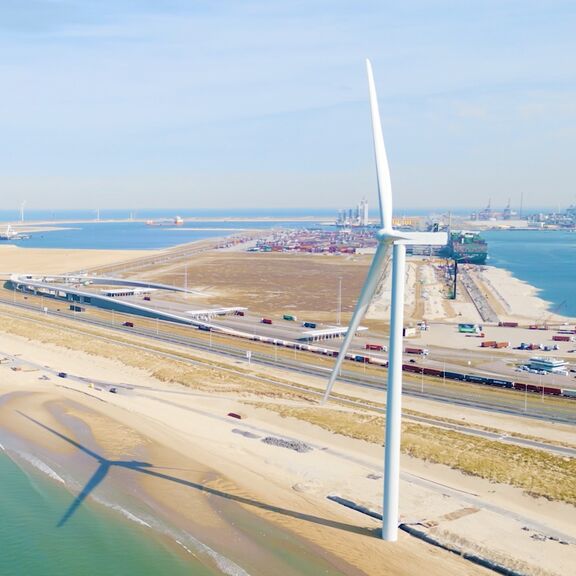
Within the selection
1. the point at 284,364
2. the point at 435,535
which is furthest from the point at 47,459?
the point at 284,364

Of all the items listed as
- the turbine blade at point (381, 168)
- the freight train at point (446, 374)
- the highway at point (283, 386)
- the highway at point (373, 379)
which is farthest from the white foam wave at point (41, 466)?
the freight train at point (446, 374)

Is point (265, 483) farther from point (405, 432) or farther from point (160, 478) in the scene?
point (405, 432)

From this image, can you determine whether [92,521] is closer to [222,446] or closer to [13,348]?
[222,446]

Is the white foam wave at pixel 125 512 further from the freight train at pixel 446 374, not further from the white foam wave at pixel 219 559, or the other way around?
the freight train at pixel 446 374

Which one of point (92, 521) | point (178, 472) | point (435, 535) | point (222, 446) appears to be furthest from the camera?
point (222, 446)

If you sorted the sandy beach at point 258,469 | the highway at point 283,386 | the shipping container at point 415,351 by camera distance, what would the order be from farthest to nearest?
the shipping container at point 415,351, the highway at point 283,386, the sandy beach at point 258,469
